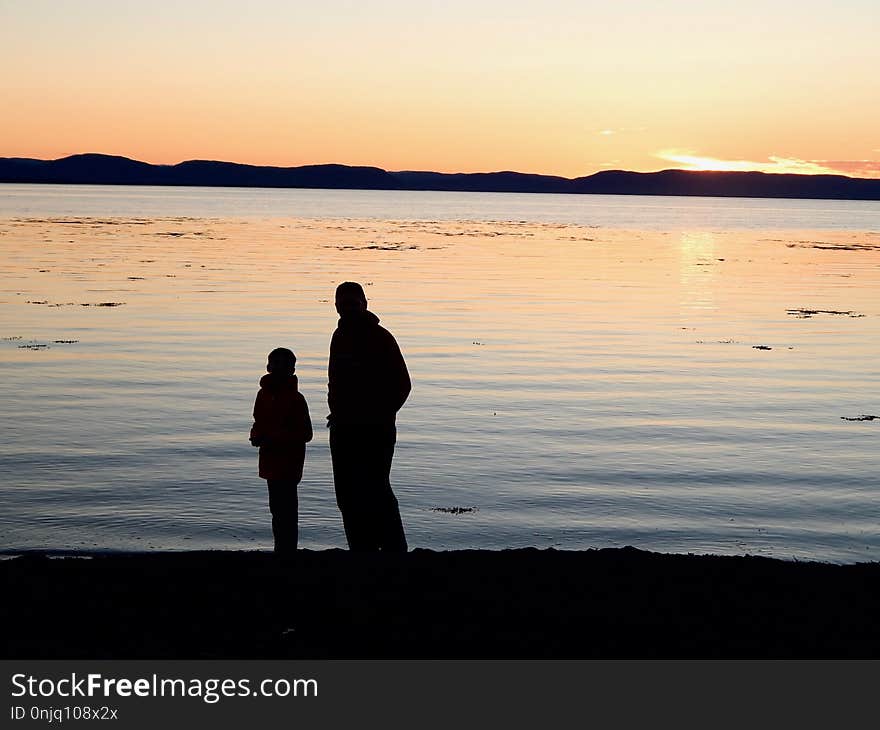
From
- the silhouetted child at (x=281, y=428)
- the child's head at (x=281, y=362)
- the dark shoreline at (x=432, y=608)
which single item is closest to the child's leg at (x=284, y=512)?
the silhouetted child at (x=281, y=428)

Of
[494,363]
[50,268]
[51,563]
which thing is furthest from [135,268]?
[51,563]

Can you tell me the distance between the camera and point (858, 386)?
64.7ft

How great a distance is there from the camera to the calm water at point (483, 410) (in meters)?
11.4

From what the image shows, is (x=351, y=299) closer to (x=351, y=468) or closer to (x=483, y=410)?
(x=351, y=468)

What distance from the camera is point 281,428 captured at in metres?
8.57

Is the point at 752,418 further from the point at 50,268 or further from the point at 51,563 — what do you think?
the point at 50,268

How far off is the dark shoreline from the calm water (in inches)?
104

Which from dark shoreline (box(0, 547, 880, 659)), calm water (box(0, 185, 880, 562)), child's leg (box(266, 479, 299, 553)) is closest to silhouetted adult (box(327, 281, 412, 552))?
child's leg (box(266, 479, 299, 553))

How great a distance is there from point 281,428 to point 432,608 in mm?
2128

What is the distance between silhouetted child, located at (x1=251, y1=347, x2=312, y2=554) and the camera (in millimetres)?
8477

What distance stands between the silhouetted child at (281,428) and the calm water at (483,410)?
2157mm

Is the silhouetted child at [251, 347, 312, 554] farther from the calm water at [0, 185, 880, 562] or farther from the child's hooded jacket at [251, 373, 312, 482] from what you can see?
the calm water at [0, 185, 880, 562]

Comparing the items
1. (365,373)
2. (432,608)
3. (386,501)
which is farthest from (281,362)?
(432,608)
